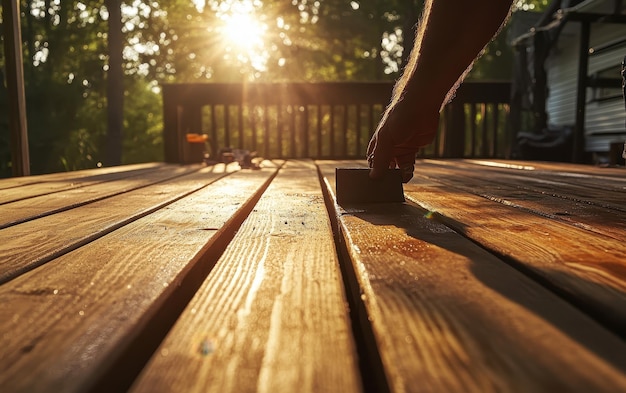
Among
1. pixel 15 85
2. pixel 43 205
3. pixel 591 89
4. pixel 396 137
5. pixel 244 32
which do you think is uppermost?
pixel 244 32

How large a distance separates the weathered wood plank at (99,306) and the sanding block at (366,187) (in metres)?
0.55

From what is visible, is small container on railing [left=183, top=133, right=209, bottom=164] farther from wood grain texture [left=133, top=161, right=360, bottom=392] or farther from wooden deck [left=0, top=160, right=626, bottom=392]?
wood grain texture [left=133, top=161, right=360, bottom=392]

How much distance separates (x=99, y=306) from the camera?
571 mm

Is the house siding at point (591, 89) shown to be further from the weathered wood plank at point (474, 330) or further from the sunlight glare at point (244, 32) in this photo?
the sunlight glare at point (244, 32)

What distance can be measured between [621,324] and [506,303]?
11 cm

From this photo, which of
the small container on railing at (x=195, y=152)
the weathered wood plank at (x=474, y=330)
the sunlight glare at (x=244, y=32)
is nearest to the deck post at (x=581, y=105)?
the small container on railing at (x=195, y=152)

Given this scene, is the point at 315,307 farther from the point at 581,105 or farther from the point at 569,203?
the point at 581,105

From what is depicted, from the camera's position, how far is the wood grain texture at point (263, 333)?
40cm

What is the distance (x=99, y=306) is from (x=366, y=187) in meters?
1.07

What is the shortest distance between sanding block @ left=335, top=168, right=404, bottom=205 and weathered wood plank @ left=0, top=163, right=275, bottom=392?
55 cm

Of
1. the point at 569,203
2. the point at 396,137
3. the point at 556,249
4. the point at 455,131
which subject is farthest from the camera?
the point at 455,131

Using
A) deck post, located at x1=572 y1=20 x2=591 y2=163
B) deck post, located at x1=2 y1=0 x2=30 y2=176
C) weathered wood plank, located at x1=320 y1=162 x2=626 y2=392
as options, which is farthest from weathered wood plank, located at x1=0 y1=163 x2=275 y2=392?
deck post, located at x1=572 y1=20 x2=591 y2=163

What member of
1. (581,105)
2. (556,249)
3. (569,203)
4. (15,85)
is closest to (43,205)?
(556,249)

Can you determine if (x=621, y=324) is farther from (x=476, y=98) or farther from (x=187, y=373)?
(x=476, y=98)
